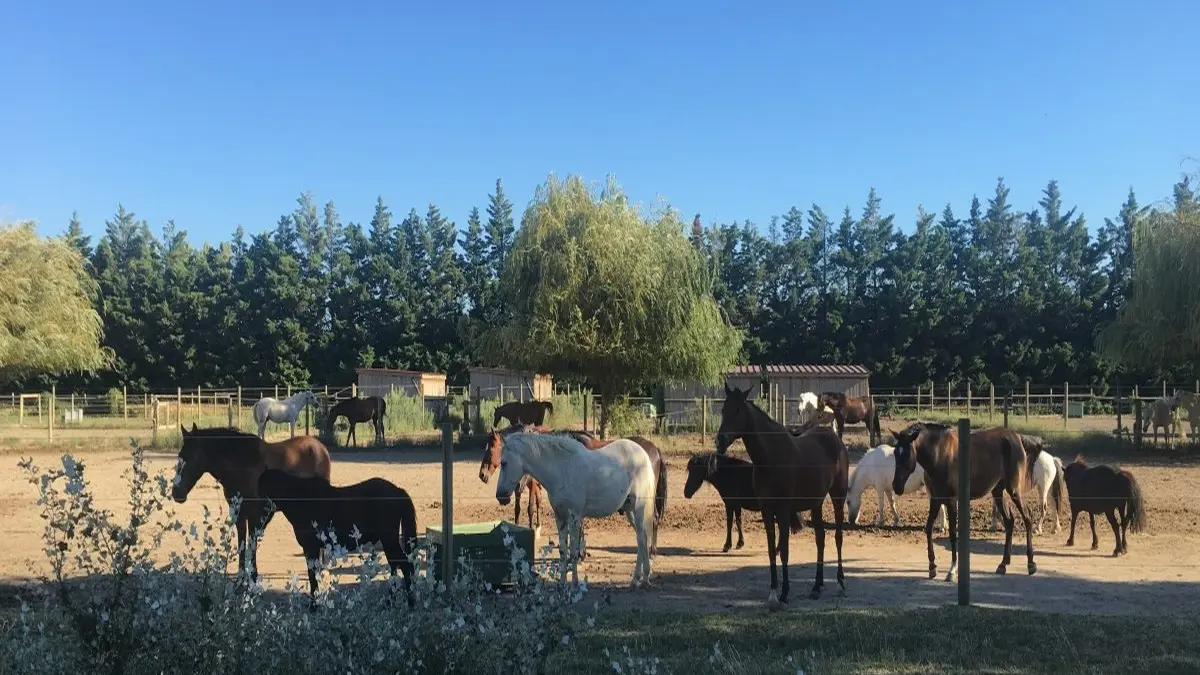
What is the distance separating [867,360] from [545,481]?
45444 millimetres

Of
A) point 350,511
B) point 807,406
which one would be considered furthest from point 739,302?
point 350,511

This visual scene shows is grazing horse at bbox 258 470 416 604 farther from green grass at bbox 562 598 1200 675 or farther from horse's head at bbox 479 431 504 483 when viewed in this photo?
horse's head at bbox 479 431 504 483

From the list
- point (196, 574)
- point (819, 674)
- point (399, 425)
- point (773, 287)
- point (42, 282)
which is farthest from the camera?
point (773, 287)

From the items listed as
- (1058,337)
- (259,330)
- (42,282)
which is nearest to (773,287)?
(1058,337)

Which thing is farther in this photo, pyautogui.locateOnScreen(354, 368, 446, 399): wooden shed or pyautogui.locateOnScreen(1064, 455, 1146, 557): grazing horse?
pyautogui.locateOnScreen(354, 368, 446, 399): wooden shed

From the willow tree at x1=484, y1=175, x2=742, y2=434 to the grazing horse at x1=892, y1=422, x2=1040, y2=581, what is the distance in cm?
1343

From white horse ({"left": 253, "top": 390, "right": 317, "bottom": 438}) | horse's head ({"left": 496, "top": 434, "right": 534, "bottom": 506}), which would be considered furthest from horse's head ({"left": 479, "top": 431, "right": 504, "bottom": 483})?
white horse ({"left": 253, "top": 390, "right": 317, "bottom": 438})

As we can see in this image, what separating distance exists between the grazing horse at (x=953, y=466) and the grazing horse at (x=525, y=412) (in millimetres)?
16723

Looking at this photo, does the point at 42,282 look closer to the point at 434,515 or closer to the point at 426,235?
the point at 434,515

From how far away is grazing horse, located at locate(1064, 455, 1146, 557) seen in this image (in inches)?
396

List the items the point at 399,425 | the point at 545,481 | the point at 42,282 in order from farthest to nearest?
the point at 399,425, the point at 42,282, the point at 545,481

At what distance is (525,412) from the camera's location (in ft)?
83.1

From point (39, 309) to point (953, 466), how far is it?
89.3ft

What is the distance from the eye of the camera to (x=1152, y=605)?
7602mm
